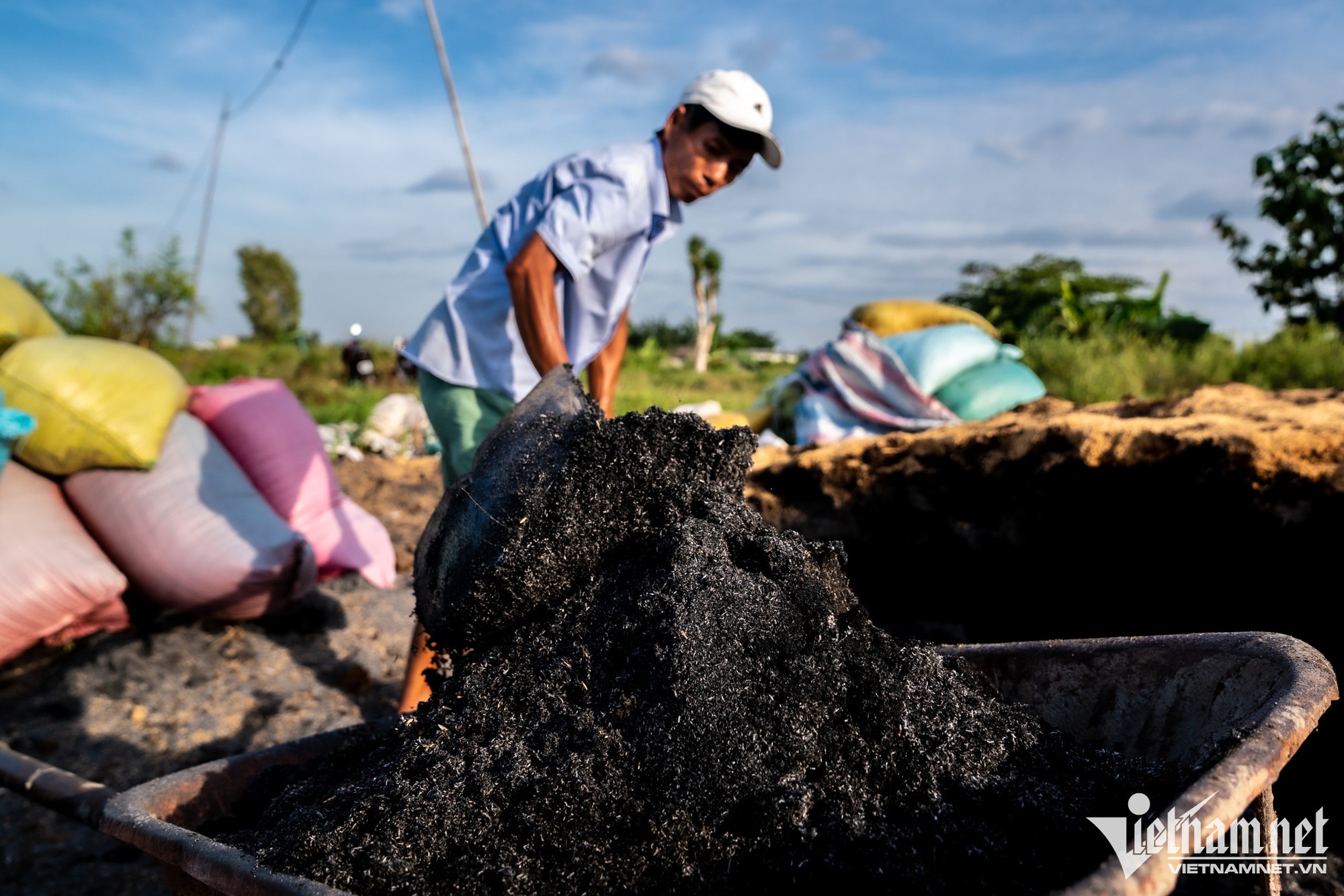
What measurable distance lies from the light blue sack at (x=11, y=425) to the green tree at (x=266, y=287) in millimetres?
32931

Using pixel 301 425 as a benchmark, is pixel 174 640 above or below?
below

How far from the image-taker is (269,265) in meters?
34.8

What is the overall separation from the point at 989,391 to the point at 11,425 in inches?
179

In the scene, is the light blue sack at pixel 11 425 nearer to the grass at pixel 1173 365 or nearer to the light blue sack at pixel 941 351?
the light blue sack at pixel 941 351

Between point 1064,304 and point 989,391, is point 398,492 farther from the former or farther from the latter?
point 1064,304

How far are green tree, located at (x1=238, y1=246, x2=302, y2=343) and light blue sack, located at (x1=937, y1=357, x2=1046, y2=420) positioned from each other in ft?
106

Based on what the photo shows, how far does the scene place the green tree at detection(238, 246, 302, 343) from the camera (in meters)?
34.2

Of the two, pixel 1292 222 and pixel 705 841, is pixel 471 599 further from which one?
pixel 1292 222

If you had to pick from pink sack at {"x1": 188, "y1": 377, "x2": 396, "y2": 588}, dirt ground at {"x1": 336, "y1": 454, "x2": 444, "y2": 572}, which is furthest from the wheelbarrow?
dirt ground at {"x1": 336, "y1": 454, "x2": 444, "y2": 572}

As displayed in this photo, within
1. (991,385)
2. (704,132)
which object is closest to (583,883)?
(704,132)

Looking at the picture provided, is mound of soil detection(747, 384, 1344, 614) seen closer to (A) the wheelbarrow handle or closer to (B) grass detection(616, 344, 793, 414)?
(A) the wheelbarrow handle

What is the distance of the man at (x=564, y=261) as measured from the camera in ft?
7.36

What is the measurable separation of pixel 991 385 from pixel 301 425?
3699mm

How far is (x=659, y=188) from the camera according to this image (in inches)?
96.1
